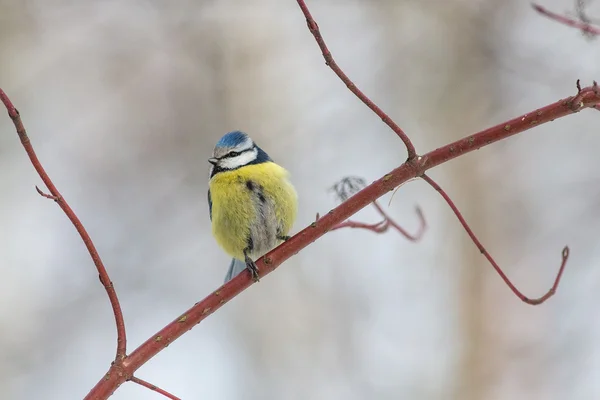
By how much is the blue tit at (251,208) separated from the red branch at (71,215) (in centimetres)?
99

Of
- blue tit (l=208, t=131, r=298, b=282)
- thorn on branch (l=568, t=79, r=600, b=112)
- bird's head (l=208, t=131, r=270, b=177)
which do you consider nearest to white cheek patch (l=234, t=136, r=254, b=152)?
bird's head (l=208, t=131, r=270, b=177)

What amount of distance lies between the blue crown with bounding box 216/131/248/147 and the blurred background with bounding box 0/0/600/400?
72.0 inches

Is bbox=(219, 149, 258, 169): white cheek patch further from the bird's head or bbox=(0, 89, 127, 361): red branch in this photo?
bbox=(0, 89, 127, 361): red branch

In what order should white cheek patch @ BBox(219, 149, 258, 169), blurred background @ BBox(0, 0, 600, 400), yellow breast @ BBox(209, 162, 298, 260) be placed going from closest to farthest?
yellow breast @ BBox(209, 162, 298, 260) → white cheek patch @ BBox(219, 149, 258, 169) → blurred background @ BBox(0, 0, 600, 400)

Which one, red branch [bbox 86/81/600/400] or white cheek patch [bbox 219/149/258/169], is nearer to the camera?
red branch [bbox 86/81/600/400]

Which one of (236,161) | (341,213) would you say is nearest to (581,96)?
(341,213)

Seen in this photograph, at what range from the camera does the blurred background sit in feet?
14.1

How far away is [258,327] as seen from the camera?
4.56 metres

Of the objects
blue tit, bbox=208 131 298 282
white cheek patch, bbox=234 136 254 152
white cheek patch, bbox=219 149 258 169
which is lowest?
blue tit, bbox=208 131 298 282

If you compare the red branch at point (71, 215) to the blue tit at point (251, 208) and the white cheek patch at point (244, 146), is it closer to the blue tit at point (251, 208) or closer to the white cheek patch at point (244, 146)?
the blue tit at point (251, 208)

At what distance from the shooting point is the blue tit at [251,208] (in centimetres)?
238

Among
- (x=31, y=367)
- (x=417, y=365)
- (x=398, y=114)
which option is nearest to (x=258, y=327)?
(x=417, y=365)

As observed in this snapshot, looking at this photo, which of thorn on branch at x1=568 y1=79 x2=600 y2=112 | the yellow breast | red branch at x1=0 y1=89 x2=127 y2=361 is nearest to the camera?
red branch at x1=0 y1=89 x2=127 y2=361

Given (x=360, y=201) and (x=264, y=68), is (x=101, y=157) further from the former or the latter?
(x=360, y=201)
